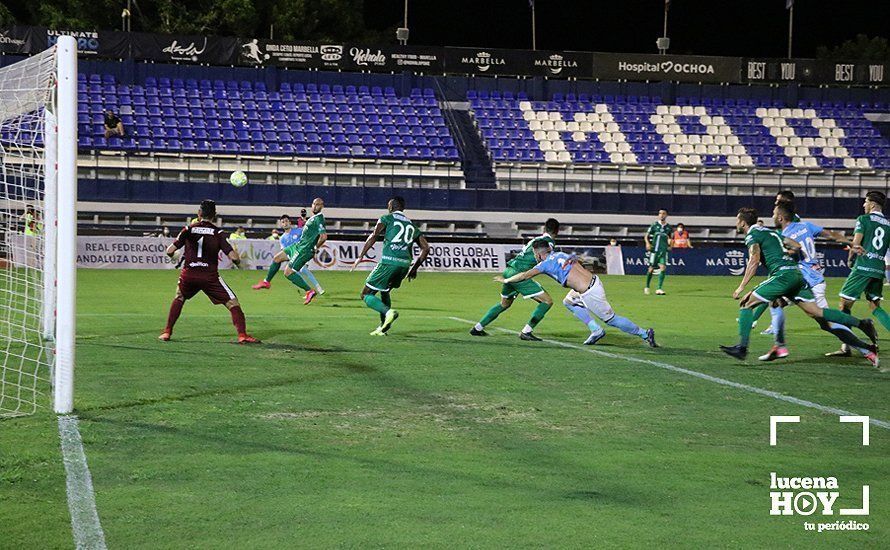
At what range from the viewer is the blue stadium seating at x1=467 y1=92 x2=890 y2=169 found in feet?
148

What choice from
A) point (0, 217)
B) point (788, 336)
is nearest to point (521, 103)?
point (788, 336)

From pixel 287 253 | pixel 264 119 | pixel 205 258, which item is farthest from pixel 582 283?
pixel 264 119

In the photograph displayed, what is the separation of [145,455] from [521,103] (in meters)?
42.9

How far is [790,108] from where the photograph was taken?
50219 mm

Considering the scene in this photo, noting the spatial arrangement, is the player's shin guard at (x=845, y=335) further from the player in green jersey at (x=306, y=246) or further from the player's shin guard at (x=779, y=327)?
the player in green jersey at (x=306, y=246)

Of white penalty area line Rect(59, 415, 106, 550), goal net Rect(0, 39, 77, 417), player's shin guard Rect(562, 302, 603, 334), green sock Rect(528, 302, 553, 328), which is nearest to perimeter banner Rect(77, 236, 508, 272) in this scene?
green sock Rect(528, 302, 553, 328)

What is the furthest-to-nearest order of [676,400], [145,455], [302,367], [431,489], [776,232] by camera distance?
1. [776,232]
2. [302,367]
3. [676,400]
4. [145,455]
5. [431,489]

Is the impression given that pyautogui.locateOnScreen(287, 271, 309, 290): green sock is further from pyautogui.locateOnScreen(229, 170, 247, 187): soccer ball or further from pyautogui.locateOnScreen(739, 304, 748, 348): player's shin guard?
pyautogui.locateOnScreen(229, 170, 247, 187): soccer ball

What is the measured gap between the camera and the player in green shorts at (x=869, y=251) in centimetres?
1328

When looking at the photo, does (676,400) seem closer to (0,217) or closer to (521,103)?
(0,217)

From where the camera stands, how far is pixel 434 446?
737cm

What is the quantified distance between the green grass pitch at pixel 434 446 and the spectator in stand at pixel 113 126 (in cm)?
2808

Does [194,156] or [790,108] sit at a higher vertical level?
[790,108]

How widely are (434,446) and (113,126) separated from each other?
36.6 meters
